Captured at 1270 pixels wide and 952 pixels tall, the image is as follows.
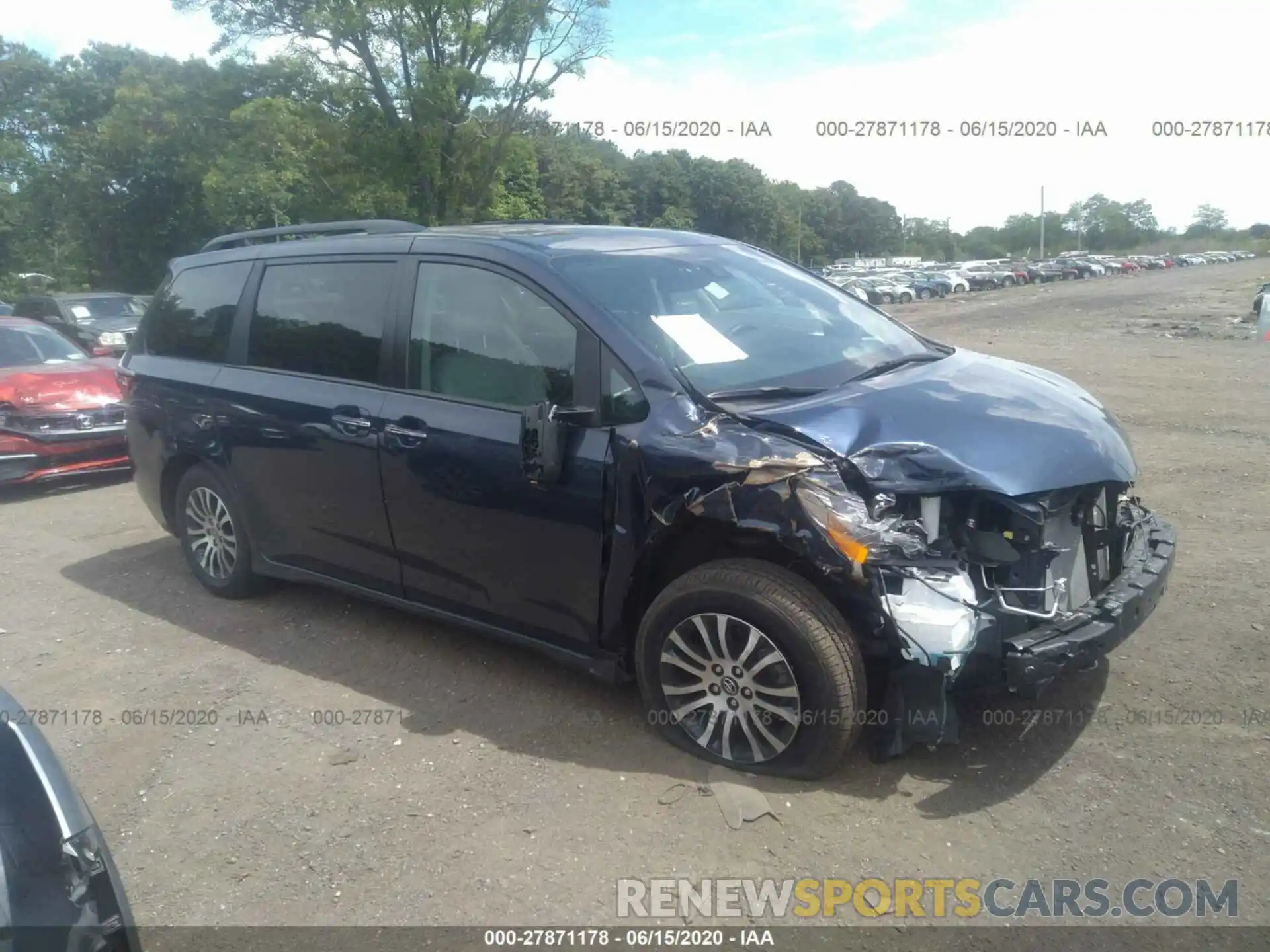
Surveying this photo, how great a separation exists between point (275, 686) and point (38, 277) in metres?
44.2

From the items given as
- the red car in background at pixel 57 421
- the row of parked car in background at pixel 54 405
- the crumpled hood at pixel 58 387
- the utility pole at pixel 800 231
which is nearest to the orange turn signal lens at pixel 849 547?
the row of parked car in background at pixel 54 405

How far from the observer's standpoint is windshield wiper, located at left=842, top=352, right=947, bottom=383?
4.00 metres

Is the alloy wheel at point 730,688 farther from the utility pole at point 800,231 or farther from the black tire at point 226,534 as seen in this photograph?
the utility pole at point 800,231

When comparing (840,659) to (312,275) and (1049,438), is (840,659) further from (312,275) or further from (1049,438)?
(312,275)

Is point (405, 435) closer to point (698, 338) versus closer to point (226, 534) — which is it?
point (698, 338)

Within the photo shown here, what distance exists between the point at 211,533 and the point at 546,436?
2.72 meters

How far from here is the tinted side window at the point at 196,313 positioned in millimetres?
5297

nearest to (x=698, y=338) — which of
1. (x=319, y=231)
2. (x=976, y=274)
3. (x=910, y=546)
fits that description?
(x=910, y=546)

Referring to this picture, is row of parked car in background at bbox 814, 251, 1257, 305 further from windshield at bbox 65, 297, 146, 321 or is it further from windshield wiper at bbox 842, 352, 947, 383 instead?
windshield wiper at bbox 842, 352, 947, 383

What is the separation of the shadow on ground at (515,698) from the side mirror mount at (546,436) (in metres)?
0.96

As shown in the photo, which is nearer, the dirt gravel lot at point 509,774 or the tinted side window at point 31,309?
the dirt gravel lot at point 509,774

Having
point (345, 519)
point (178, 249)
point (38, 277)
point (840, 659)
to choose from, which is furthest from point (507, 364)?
point (38, 277)

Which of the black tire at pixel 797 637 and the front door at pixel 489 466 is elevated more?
the front door at pixel 489 466

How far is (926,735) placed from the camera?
3.31 meters
